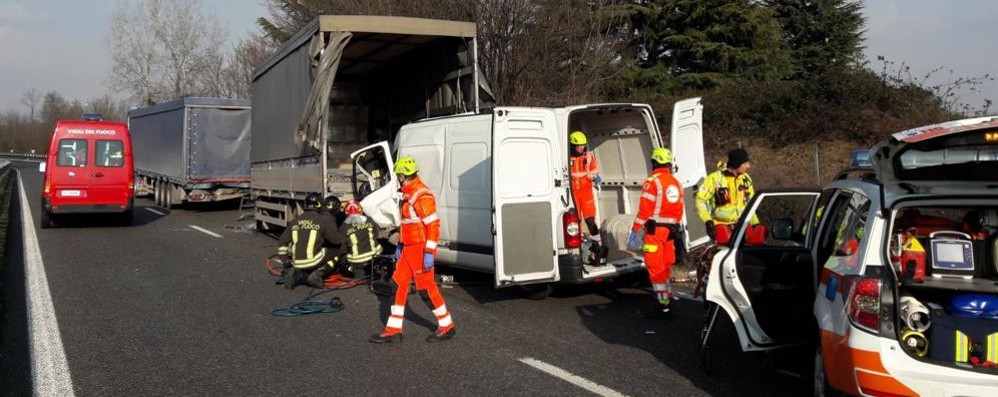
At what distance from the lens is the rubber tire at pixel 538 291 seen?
8.37 meters

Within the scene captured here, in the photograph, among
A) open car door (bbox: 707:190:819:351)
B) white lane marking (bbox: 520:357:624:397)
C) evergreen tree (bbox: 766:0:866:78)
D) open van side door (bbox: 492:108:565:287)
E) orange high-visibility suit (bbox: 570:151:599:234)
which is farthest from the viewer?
evergreen tree (bbox: 766:0:866:78)

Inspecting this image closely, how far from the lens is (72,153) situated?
16172mm

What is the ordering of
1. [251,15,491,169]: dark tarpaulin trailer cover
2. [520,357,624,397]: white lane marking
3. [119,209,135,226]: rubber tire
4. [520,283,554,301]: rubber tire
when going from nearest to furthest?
[520,357,624,397]: white lane marking < [520,283,554,301]: rubber tire < [251,15,491,169]: dark tarpaulin trailer cover < [119,209,135,226]: rubber tire

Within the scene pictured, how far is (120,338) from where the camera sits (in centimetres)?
693

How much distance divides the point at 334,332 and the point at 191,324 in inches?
57.7

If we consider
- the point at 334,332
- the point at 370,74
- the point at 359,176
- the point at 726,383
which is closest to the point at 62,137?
the point at 370,74

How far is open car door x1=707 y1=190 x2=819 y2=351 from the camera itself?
5066 millimetres

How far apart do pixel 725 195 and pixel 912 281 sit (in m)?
3.75

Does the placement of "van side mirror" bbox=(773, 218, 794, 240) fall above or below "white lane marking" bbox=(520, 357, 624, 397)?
above

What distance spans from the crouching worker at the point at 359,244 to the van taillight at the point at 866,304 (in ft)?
21.7

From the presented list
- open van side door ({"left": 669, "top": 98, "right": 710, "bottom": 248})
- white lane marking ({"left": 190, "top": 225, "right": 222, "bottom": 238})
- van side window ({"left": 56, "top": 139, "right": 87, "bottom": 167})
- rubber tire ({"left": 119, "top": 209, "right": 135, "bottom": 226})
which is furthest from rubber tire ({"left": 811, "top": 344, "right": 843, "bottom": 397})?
rubber tire ({"left": 119, "top": 209, "right": 135, "bottom": 226})

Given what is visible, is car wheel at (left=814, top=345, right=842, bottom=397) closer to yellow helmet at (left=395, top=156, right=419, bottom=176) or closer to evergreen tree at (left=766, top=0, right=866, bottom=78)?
yellow helmet at (left=395, top=156, right=419, bottom=176)

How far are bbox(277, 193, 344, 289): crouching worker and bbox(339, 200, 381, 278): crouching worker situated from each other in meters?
0.15

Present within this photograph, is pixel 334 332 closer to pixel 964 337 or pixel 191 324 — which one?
pixel 191 324
